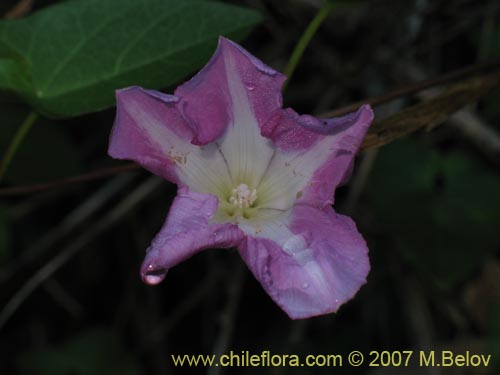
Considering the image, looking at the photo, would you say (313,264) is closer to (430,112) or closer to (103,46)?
(430,112)

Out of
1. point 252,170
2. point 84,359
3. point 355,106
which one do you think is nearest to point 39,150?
point 84,359

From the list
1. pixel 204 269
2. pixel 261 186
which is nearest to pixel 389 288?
pixel 204 269

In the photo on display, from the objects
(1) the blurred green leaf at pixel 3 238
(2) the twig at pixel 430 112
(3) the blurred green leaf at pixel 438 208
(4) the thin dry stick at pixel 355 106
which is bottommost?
(3) the blurred green leaf at pixel 438 208

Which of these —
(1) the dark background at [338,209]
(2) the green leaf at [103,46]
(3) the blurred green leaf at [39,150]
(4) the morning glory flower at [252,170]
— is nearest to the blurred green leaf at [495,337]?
(1) the dark background at [338,209]

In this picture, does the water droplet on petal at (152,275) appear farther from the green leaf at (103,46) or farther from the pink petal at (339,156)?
the green leaf at (103,46)

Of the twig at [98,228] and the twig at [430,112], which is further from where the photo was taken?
the twig at [98,228]

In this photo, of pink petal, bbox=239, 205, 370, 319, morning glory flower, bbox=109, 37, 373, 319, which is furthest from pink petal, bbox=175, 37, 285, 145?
pink petal, bbox=239, 205, 370, 319

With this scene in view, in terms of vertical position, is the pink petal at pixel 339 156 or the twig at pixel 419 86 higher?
the pink petal at pixel 339 156

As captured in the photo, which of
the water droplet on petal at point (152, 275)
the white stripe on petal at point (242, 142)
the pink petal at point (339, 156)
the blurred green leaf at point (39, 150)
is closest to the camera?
the water droplet on petal at point (152, 275)
